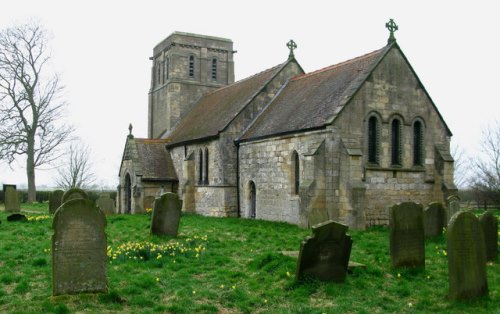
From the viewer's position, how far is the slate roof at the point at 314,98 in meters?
19.7

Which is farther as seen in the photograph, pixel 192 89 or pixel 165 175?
pixel 192 89

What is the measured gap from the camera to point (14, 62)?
3625 cm

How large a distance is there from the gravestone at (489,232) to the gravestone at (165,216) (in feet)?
26.7

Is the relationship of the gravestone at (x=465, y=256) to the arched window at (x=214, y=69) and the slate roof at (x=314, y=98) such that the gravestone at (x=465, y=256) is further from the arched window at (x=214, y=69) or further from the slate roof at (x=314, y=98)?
the arched window at (x=214, y=69)

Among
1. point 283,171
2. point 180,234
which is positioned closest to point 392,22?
point 283,171

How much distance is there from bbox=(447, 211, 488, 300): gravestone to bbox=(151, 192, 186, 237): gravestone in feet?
28.3

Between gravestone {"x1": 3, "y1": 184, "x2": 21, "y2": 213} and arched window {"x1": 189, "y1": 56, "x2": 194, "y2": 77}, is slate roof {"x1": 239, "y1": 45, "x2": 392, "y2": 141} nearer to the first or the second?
gravestone {"x1": 3, "y1": 184, "x2": 21, "y2": 213}

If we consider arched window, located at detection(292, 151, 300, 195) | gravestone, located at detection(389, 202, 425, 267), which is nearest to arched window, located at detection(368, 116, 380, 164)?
arched window, located at detection(292, 151, 300, 195)

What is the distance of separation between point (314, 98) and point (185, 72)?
1642 centimetres

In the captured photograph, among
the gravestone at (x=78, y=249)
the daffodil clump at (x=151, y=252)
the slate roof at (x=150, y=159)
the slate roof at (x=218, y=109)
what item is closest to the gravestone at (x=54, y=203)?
the slate roof at (x=150, y=159)

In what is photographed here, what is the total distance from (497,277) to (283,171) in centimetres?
1182

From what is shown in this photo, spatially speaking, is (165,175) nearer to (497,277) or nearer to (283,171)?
(283,171)

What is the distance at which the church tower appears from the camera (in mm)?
35938

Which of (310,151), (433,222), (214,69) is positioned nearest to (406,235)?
(433,222)
